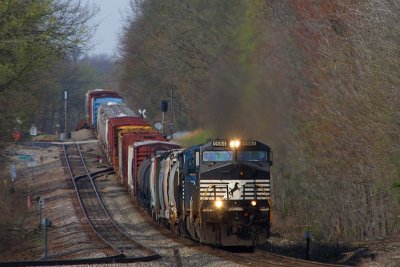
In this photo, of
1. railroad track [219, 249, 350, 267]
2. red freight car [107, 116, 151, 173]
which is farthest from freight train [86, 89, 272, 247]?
red freight car [107, 116, 151, 173]

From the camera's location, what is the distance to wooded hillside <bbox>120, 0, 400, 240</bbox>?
2159cm

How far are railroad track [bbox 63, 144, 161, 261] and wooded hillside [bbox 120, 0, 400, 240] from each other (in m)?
4.02

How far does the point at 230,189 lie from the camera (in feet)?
68.1

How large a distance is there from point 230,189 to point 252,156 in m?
0.99

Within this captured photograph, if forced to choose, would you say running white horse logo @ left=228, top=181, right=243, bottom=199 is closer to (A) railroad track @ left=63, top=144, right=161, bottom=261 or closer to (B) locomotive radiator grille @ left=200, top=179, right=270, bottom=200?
(B) locomotive radiator grille @ left=200, top=179, right=270, bottom=200

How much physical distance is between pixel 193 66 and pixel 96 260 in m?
25.0

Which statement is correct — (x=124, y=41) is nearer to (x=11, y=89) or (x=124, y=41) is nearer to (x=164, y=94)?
(x=164, y=94)

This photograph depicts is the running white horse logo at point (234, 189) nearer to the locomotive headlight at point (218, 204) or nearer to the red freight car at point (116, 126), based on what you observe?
the locomotive headlight at point (218, 204)

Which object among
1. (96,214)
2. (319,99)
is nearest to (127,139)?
(96,214)

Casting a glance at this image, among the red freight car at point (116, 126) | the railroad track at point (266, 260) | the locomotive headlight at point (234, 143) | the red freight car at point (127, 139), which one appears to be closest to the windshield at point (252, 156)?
the locomotive headlight at point (234, 143)

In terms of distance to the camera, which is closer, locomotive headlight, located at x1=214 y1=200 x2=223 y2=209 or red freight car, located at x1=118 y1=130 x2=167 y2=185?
locomotive headlight, located at x1=214 y1=200 x2=223 y2=209

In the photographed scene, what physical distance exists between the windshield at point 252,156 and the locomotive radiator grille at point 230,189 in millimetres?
552

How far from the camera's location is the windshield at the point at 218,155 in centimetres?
2066

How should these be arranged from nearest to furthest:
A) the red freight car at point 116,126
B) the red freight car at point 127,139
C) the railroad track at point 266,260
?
1. the railroad track at point 266,260
2. the red freight car at point 127,139
3. the red freight car at point 116,126
